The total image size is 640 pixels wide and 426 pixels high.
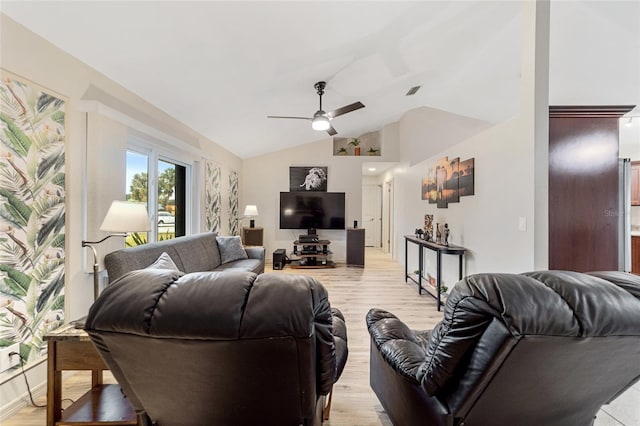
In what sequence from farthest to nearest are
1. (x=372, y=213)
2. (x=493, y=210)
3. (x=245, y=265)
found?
(x=372, y=213) → (x=245, y=265) → (x=493, y=210)

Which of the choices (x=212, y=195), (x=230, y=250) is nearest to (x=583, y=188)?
(x=230, y=250)

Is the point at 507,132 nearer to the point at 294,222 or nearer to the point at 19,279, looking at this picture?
the point at 19,279

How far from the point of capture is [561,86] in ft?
11.5

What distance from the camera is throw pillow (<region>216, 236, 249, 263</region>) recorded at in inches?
160

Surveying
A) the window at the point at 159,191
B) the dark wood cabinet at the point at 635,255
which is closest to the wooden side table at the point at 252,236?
the window at the point at 159,191

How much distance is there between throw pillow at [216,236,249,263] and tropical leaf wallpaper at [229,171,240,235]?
1835mm

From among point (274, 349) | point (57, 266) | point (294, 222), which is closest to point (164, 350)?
point (274, 349)

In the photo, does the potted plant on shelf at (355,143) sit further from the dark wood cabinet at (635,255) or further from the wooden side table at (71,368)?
the wooden side table at (71,368)

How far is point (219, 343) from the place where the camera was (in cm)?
77

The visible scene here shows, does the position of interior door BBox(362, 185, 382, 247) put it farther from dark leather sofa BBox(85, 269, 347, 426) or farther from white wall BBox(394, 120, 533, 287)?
dark leather sofa BBox(85, 269, 347, 426)

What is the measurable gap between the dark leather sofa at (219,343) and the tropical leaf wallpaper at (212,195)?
13.5 feet

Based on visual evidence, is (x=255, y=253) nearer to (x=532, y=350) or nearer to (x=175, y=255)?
(x=175, y=255)

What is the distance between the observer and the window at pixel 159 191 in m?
3.14

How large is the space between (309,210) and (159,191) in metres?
3.39
